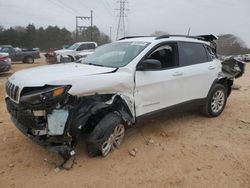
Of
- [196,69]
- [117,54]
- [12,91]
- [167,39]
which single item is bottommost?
[12,91]

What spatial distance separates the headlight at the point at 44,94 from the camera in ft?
11.1

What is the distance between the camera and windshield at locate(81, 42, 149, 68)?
14.7ft

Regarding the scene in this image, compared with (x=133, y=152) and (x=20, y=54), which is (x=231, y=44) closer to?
(x=20, y=54)

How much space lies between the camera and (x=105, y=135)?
385 centimetres

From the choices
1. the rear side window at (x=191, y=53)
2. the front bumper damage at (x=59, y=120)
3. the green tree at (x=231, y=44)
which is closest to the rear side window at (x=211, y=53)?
the rear side window at (x=191, y=53)

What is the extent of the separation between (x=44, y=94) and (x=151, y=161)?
1.80 meters

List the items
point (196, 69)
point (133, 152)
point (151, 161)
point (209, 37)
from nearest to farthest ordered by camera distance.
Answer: point (151, 161)
point (133, 152)
point (196, 69)
point (209, 37)

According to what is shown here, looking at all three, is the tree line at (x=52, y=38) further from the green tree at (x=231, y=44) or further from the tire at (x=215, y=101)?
the tire at (x=215, y=101)

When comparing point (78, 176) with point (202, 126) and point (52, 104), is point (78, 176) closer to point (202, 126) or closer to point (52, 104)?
point (52, 104)

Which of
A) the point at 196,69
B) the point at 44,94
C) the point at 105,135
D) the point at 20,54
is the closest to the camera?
the point at 44,94

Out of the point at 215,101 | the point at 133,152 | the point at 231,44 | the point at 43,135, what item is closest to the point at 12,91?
the point at 43,135

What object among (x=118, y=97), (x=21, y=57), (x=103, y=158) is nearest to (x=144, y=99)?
(x=118, y=97)

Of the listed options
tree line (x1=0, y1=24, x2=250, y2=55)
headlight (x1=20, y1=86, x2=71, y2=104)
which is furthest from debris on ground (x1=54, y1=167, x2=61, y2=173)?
tree line (x1=0, y1=24, x2=250, y2=55)

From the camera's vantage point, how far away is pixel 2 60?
13219 mm
